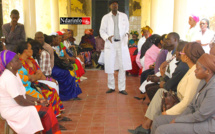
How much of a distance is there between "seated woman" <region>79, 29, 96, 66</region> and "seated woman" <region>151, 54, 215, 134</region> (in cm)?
708

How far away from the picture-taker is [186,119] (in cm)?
255

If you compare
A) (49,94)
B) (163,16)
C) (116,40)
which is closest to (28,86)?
(49,94)

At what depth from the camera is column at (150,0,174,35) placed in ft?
29.7

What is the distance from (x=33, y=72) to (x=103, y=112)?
1434 millimetres

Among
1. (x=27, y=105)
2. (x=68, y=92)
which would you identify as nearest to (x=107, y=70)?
(x=68, y=92)

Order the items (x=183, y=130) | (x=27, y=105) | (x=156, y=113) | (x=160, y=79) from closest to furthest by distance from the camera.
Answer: (x=183, y=130), (x=27, y=105), (x=156, y=113), (x=160, y=79)

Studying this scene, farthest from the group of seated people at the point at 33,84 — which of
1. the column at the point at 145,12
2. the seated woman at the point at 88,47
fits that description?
the column at the point at 145,12

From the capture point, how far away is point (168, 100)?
313cm

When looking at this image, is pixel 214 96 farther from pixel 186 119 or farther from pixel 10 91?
pixel 10 91

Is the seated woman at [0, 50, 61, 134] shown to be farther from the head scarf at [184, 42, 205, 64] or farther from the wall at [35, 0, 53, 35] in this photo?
the wall at [35, 0, 53, 35]

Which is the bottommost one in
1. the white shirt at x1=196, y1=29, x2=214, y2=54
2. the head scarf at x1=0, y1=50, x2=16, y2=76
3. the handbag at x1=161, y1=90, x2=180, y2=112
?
the handbag at x1=161, y1=90, x2=180, y2=112

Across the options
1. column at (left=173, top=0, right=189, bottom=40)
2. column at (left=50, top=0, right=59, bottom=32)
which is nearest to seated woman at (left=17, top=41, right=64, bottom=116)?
column at (left=173, top=0, right=189, bottom=40)

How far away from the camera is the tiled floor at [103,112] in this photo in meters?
4.00

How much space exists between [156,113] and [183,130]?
84cm
